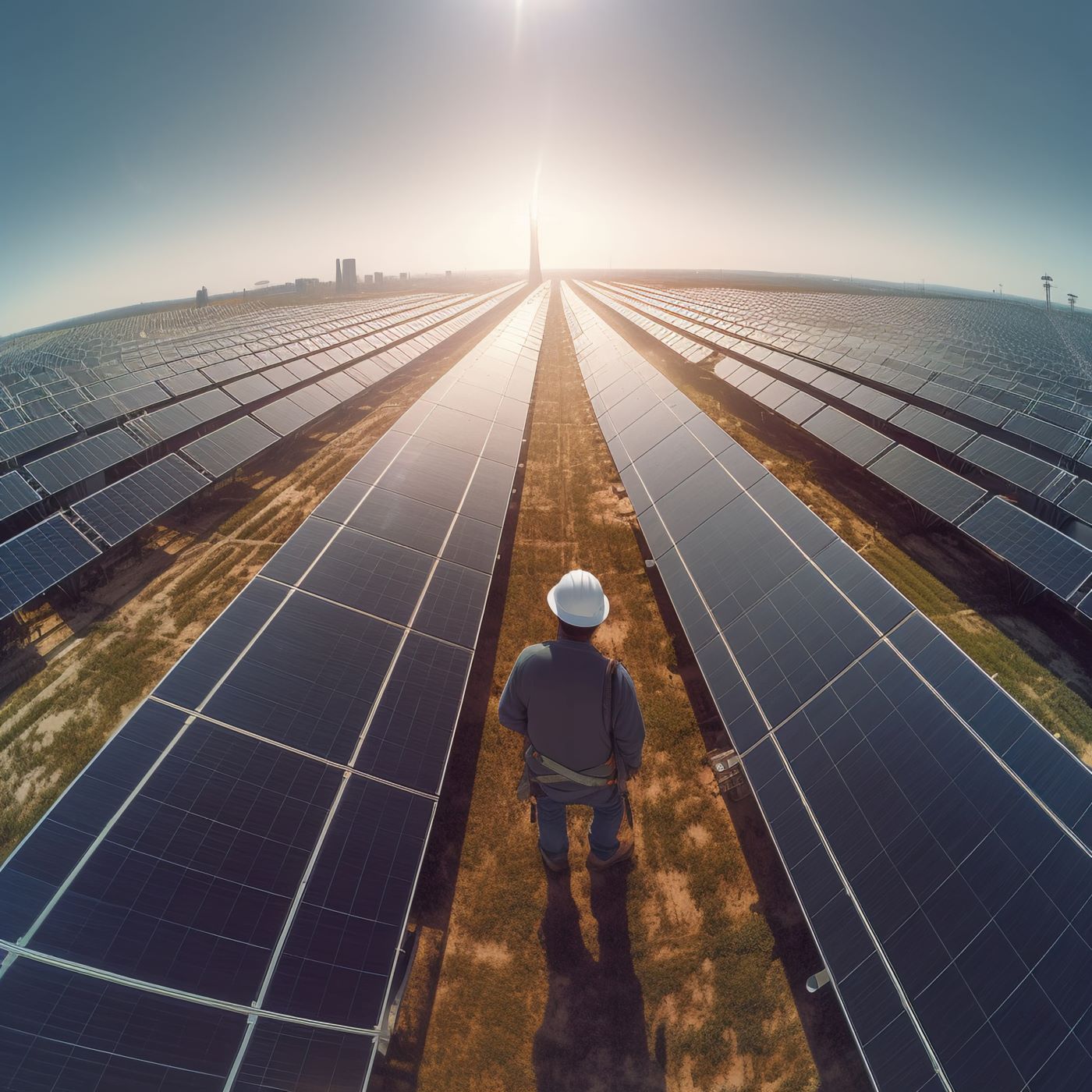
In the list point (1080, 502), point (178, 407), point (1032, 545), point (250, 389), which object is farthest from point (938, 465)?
point (178, 407)

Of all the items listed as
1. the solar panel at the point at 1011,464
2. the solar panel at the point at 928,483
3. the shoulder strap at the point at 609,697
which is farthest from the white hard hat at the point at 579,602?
the solar panel at the point at 1011,464

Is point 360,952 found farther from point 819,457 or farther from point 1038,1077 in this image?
point 819,457

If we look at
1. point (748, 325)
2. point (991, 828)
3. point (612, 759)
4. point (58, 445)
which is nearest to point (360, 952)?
point (612, 759)

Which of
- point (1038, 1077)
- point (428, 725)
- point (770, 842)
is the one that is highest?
point (428, 725)

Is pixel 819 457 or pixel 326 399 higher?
pixel 326 399

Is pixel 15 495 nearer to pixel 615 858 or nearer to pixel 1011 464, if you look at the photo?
pixel 615 858

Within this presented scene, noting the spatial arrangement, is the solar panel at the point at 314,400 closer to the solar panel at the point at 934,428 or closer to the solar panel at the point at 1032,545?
the solar panel at the point at 1032,545

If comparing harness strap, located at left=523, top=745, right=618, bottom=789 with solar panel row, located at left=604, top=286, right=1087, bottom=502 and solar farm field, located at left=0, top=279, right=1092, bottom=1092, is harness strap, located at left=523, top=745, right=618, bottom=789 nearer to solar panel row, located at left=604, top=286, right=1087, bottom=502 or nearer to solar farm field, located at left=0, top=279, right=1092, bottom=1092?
solar farm field, located at left=0, top=279, right=1092, bottom=1092
